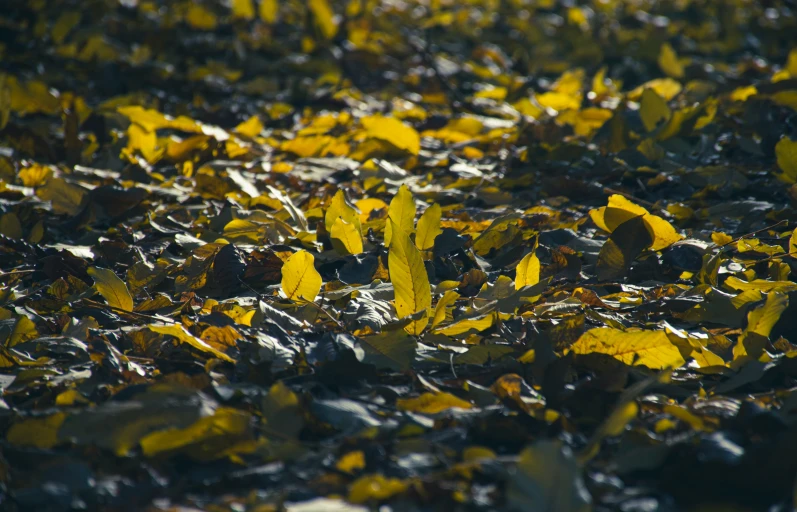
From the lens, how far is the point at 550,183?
1.61 meters

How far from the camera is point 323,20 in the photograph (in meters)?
3.09

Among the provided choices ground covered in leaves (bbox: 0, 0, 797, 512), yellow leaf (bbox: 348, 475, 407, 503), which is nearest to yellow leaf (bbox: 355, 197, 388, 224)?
ground covered in leaves (bbox: 0, 0, 797, 512)

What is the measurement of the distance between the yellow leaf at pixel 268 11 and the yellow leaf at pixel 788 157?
7.94 ft

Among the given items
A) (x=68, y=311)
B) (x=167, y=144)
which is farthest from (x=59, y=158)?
(x=68, y=311)

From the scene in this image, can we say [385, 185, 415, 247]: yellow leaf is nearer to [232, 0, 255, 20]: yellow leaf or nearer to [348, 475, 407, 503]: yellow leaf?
[348, 475, 407, 503]: yellow leaf

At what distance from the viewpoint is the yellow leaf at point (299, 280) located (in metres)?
1.10

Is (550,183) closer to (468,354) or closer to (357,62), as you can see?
(468,354)

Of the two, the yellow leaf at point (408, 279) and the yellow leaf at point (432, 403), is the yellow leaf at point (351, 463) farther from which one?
the yellow leaf at point (408, 279)

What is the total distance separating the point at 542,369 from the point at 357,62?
228 centimetres

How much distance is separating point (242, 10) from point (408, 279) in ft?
8.55

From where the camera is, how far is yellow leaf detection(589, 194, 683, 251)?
1205 millimetres

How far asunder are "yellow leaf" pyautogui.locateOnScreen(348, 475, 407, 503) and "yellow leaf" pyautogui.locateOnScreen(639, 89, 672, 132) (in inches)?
53.4

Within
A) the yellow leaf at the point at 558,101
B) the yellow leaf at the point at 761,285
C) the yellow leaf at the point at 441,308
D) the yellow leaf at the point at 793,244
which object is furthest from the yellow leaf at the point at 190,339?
the yellow leaf at the point at 558,101

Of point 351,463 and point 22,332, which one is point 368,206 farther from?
point 351,463
